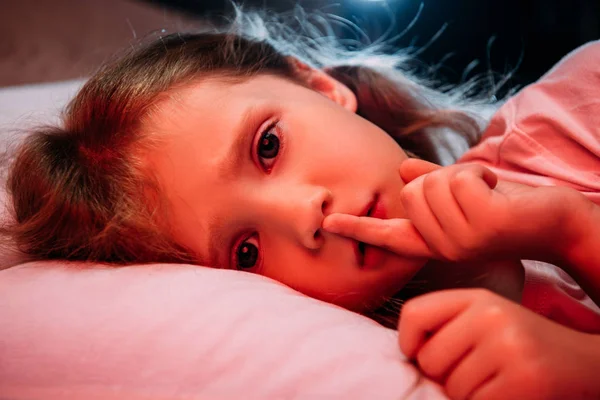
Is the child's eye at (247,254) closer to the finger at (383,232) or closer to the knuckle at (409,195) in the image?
the finger at (383,232)

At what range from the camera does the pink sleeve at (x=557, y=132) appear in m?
0.86

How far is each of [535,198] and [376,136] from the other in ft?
1.00

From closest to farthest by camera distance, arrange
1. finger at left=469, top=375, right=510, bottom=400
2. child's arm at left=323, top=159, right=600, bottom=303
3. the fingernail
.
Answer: finger at left=469, top=375, right=510, bottom=400, child's arm at left=323, top=159, right=600, bottom=303, the fingernail

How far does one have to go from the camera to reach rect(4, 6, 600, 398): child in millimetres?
607

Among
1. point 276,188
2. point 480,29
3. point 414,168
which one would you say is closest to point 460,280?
point 414,168

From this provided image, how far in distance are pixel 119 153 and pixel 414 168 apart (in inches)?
17.2

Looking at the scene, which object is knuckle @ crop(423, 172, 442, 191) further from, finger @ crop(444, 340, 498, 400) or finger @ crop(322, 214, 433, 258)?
finger @ crop(444, 340, 498, 400)

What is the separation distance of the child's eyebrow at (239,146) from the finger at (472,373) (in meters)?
0.40

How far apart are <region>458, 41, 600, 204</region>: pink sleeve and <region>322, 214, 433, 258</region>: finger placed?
0.33 m

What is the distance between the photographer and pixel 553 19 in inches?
66.2

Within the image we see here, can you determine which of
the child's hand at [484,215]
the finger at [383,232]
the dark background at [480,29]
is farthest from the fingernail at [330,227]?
the dark background at [480,29]

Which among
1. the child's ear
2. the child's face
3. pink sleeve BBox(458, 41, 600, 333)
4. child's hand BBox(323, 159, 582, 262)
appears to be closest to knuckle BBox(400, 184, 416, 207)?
child's hand BBox(323, 159, 582, 262)

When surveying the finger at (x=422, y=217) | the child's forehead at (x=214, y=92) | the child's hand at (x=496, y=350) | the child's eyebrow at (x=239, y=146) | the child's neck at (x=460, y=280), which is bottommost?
the child's neck at (x=460, y=280)

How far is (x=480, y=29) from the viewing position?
177cm
